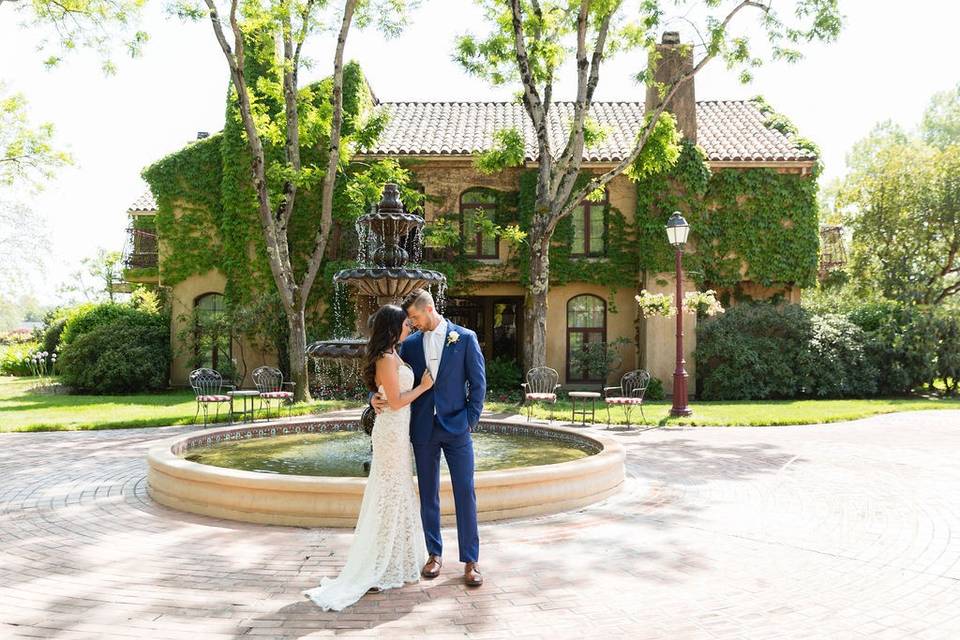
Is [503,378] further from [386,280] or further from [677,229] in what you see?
[386,280]

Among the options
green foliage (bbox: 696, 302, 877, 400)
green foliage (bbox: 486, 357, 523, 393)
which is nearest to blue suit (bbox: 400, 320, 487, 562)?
green foliage (bbox: 486, 357, 523, 393)

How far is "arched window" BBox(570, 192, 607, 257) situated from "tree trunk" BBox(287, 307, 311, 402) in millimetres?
8734

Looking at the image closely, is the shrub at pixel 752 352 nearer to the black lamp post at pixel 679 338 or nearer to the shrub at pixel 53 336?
the black lamp post at pixel 679 338

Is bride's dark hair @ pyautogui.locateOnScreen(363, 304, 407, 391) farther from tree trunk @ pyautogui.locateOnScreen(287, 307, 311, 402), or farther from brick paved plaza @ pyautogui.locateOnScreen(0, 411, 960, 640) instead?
tree trunk @ pyautogui.locateOnScreen(287, 307, 311, 402)

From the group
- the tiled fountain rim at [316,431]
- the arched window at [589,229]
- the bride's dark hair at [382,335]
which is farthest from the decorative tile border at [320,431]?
the arched window at [589,229]

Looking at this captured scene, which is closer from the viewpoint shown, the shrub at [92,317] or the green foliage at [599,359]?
the green foliage at [599,359]

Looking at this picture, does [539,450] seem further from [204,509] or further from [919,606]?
[919,606]

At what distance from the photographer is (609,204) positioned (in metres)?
21.1

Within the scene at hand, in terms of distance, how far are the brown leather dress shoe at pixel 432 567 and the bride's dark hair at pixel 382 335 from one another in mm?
1259

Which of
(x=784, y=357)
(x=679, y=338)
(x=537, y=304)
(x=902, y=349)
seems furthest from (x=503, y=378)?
(x=902, y=349)

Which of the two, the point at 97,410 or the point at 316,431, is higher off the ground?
the point at 316,431

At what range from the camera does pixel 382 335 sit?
4516 mm

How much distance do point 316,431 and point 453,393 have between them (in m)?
6.43

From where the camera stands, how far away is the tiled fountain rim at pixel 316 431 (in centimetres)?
884
